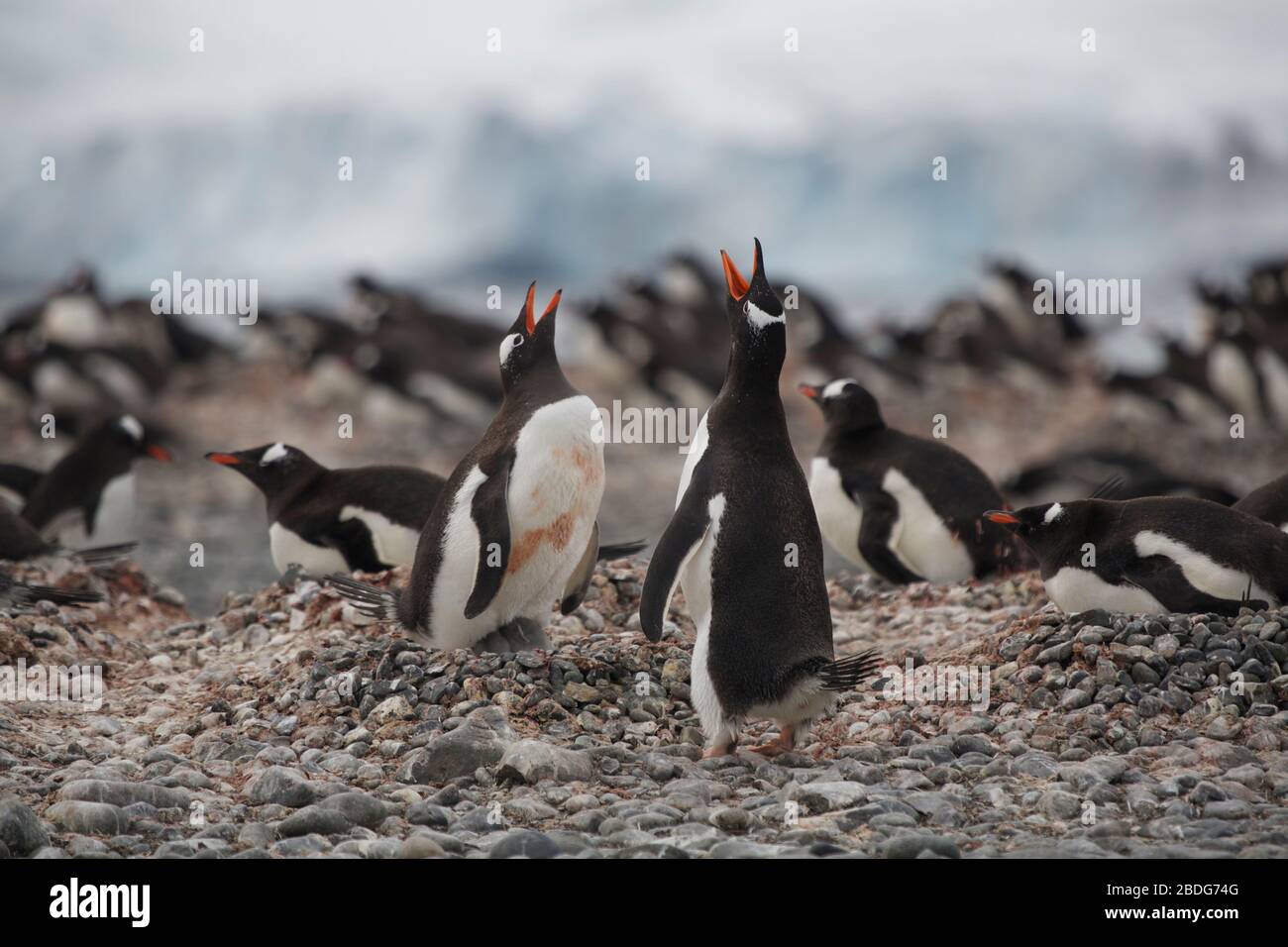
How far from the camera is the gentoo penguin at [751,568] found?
13.9 ft

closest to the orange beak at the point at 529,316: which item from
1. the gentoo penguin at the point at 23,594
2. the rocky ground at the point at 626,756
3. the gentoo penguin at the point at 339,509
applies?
the rocky ground at the point at 626,756

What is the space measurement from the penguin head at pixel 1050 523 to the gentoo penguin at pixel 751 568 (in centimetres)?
115

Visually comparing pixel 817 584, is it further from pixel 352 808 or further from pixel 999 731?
pixel 352 808

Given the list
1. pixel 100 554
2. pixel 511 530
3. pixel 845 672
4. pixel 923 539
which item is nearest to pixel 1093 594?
pixel 845 672

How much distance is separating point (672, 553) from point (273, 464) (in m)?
2.75

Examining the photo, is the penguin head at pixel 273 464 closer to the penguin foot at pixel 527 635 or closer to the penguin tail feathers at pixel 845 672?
the penguin foot at pixel 527 635

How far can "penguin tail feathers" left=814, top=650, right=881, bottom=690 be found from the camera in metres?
4.17

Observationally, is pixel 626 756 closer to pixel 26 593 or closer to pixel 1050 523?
pixel 1050 523

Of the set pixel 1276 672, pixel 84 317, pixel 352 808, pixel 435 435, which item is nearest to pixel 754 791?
pixel 352 808

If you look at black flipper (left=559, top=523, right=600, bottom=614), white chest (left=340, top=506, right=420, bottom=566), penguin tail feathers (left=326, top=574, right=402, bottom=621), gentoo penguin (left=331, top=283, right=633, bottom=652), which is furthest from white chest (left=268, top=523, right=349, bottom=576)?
black flipper (left=559, top=523, right=600, bottom=614)

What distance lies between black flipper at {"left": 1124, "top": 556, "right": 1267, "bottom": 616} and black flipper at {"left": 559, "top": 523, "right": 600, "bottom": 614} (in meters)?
1.82

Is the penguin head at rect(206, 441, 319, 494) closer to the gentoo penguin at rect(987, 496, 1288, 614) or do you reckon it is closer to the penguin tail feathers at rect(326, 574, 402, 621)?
the penguin tail feathers at rect(326, 574, 402, 621)

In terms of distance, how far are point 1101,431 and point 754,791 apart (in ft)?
34.8

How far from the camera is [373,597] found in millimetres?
5148
